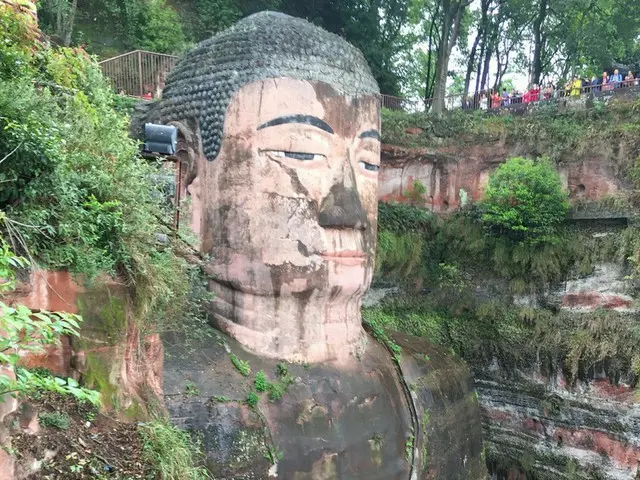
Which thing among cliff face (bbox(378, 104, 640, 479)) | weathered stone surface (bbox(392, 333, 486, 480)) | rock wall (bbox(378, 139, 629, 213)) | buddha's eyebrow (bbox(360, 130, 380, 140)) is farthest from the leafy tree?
weathered stone surface (bbox(392, 333, 486, 480))

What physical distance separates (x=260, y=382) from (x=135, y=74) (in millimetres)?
6662

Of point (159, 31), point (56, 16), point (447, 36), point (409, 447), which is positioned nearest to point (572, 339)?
point (409, 447)

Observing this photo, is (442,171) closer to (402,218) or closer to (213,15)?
(402,218)

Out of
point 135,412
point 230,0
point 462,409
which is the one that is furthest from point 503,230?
point 230,0

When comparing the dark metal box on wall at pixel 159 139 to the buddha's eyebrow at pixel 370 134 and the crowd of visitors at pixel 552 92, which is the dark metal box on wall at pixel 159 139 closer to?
the buddha's eyebrow at pixel 370 134

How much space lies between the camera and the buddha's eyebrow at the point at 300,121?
21.0 feet

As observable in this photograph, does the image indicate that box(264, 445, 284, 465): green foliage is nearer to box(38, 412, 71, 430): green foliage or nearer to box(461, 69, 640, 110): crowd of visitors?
box(38, 412, 71, 430): green foliage

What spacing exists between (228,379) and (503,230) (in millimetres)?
7708

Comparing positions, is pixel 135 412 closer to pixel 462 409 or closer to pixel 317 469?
pixel 317 469

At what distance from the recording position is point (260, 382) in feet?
20.2

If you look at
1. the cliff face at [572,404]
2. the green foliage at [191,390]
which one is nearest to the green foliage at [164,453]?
the green foliage at [191,390]

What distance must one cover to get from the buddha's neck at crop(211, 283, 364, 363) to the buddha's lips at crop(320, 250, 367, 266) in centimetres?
45

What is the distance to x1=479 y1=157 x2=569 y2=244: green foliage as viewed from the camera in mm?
10984

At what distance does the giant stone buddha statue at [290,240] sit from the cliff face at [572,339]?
15.4ft
